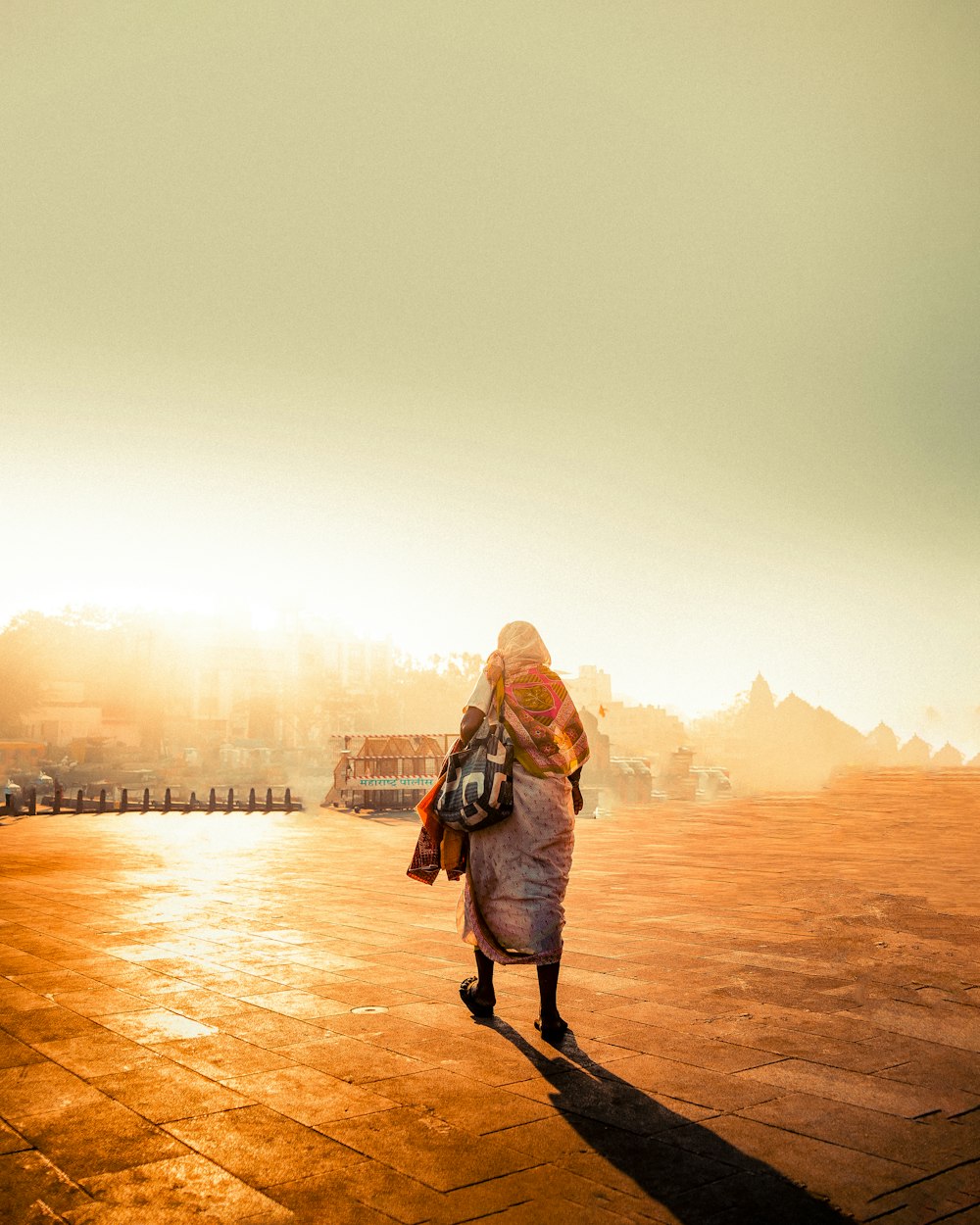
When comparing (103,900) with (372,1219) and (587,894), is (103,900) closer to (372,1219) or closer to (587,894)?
(587,894)

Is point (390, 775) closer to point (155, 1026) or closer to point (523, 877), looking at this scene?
point (523, 877)

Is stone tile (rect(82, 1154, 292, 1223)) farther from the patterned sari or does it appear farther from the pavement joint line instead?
the patterned sari

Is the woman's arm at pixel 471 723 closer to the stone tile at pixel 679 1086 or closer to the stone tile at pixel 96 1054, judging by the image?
the stone tile at pixel 679 1086

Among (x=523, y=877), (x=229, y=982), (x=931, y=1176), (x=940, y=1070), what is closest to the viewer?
(x=931, y=1176)

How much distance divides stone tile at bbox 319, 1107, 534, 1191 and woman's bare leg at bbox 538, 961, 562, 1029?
110cm

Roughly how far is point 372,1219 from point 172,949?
3953 millimetres

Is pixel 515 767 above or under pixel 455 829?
above

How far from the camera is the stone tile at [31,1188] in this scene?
7.66ft

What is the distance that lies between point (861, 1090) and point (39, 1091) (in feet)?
9.03

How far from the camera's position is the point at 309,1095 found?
3211mm

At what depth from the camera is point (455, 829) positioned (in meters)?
4.48

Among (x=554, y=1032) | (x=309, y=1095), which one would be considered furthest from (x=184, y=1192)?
(x=554, y=1032)

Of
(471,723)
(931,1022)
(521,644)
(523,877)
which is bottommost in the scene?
(931,1022)

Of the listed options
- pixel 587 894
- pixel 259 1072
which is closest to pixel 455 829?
pixel 259 1072
